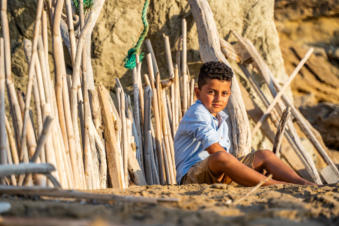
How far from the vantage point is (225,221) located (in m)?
1.36

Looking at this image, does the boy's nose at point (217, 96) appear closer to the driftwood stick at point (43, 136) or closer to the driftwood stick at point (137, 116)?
the driftwood stick at point (137, 116)

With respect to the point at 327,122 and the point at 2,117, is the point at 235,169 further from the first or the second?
the point at 327,122

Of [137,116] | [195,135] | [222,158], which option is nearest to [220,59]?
[137,116]

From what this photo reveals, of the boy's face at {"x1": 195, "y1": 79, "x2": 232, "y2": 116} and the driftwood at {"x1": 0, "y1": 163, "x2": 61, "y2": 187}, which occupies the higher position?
the boy's face at {"x1": 195, "y1": 79, "x2": 232, "y2": 116}

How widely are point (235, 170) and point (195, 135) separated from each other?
0.37m

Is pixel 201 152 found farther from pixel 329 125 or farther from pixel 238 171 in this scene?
pixel 329 125

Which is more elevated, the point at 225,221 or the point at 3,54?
the point at 3,54

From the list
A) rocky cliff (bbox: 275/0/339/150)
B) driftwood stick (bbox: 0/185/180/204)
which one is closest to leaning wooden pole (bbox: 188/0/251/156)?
driftwood stick (bbox: 0/185/180/204)

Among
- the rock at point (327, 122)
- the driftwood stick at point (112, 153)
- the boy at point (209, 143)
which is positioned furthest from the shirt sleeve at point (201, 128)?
the rock at point (327, 122)

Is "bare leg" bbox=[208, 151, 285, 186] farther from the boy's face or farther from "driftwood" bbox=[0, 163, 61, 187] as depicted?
"driftwood" bbox=[0, 163, 61, 187]

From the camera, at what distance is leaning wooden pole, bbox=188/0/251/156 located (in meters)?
3.24

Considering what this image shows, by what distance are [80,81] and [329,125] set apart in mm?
3249

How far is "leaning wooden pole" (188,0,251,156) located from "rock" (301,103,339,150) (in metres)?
1.80

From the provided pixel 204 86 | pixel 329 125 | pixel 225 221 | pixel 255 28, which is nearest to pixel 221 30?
pixel 255 28
